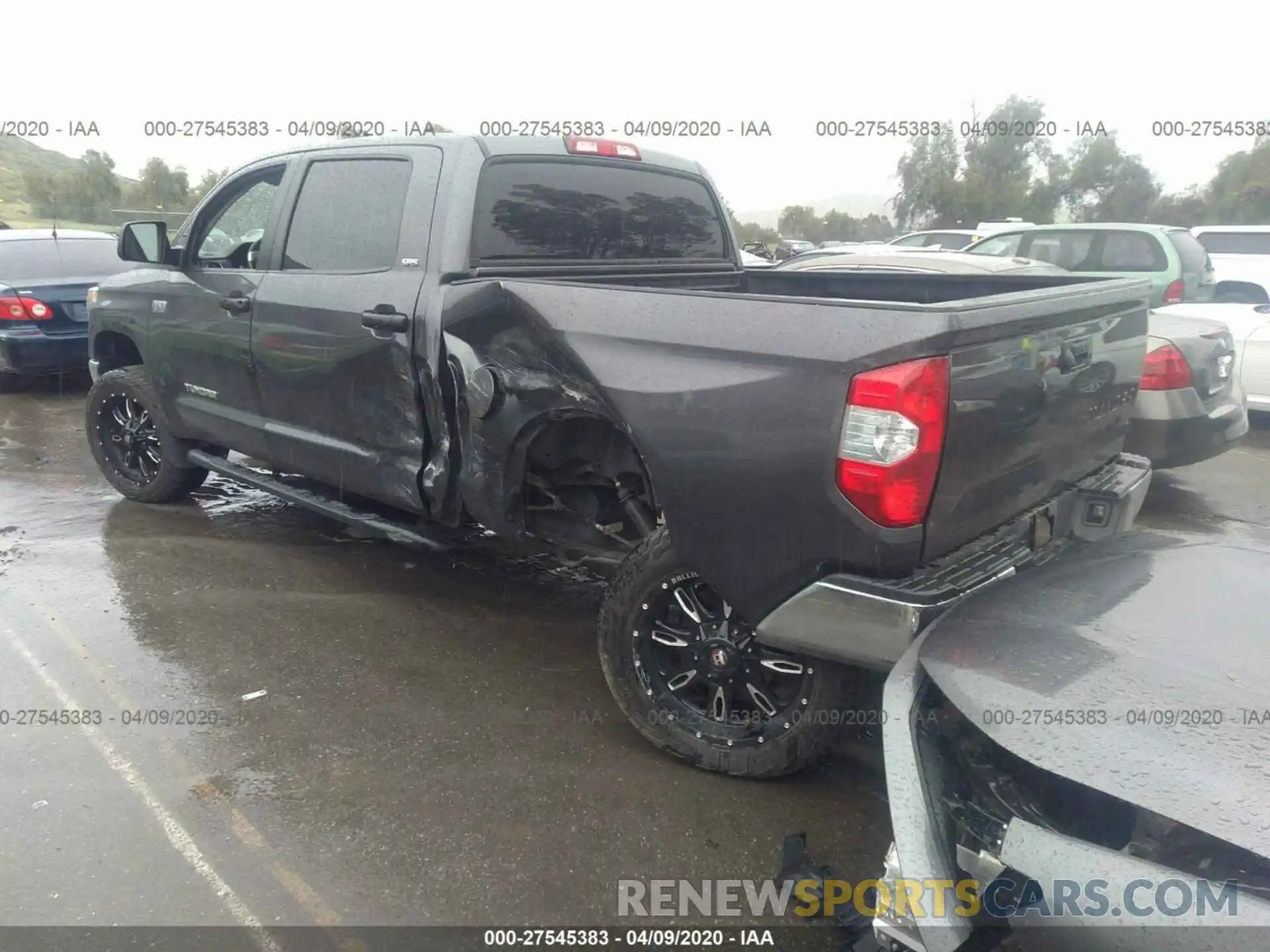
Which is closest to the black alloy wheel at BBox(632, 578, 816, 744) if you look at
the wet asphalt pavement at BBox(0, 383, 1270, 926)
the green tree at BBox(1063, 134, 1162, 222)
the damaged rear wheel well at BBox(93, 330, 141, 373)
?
the wet asphalt pavement at BBox(0, 383, 1270, 926)

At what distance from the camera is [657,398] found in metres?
2.85

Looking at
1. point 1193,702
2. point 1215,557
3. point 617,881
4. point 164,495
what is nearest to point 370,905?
point 617,881

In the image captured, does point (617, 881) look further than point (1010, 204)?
No

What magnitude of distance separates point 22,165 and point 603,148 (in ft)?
74.9

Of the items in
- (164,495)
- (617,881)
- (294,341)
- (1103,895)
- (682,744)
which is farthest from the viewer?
(164,495)

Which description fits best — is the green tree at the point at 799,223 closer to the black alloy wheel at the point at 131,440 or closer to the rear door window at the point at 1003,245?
the rear door window at the point at 1003,245

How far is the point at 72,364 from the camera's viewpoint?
28.8ft

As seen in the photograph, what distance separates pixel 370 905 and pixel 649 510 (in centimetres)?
157

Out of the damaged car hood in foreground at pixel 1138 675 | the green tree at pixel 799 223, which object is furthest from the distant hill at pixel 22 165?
the green tree at pixel 799 223

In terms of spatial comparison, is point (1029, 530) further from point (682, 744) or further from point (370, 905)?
point (370, 905)

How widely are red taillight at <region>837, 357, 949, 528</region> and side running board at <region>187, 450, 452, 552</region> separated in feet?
6.89

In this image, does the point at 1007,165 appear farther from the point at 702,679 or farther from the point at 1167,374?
the point at 702,679

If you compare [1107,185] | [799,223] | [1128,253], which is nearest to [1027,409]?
[1128,253]

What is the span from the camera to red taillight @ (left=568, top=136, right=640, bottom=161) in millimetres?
4145
